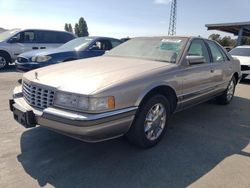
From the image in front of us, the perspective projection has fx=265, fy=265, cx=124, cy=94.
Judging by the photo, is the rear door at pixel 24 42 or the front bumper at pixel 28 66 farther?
the rear door at pixel 24 42

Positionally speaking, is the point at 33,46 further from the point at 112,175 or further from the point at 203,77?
the point at 112,175

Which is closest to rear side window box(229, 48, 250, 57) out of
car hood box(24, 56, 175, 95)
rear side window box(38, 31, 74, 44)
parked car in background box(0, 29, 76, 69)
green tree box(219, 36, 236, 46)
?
rear side window box(38, 31, 74, 44)

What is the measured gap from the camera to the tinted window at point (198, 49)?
448cm

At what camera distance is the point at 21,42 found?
36.9ft

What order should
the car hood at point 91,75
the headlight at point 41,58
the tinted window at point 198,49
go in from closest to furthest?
the car hood at point 91,75
the tinted window at point 198,49
the headlight at point 41,58

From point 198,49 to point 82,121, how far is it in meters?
2.89

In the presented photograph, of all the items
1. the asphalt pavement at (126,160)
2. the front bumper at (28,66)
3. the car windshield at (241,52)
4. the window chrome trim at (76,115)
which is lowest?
the asphalt pavement at (126,160)

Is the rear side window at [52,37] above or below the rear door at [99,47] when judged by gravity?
above

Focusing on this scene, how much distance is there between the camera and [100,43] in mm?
8984

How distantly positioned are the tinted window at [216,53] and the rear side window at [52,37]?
8.28 meters

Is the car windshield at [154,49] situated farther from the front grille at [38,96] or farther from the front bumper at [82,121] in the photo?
the front grille at [38,96]

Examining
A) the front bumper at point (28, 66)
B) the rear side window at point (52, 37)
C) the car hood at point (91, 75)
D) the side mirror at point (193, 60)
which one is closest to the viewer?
the car hood at point (91, 75)

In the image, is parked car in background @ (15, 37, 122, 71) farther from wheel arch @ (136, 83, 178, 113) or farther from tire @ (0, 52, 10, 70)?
wheel arch @ (136, 83, 178, 113)

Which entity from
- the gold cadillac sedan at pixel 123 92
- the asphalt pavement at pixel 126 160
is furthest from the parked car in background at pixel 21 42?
the gold cadillac sedan at pixel 123 92
